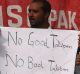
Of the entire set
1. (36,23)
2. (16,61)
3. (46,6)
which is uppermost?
(46,6)

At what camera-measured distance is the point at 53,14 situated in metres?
1.93

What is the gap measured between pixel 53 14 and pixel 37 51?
0.95 feet

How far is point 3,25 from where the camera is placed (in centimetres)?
200

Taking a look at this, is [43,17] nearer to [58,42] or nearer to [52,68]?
[58,42]

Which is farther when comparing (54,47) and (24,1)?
(24,1)

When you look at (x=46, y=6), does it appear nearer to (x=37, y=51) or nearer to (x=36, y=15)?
(x=36, y=15)

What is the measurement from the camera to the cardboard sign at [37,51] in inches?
69.7

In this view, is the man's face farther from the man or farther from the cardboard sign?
the cardboard sign

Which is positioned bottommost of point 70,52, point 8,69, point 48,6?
point 8,69

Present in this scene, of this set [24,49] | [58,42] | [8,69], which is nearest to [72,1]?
[58,42]

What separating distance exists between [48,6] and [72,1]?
0.16 metres

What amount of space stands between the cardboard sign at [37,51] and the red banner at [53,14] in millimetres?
179

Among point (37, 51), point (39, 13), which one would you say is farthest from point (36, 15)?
point (37, 51)

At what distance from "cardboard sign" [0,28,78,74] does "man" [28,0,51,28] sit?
0.47 ft
